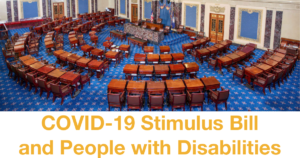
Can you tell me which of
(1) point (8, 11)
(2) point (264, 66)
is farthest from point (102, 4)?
(2) point (264, 66)

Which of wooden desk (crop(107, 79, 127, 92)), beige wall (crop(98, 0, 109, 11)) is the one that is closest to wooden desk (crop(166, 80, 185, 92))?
wooden desk (crop(107, 79, 127, 92))

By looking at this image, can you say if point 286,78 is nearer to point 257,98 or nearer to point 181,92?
point 257,98

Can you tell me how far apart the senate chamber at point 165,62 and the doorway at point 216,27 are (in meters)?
0.06

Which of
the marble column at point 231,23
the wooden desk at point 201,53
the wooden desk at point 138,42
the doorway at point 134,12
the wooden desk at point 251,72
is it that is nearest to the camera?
the wooden desk at point 251,72

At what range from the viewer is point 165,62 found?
11641 mm

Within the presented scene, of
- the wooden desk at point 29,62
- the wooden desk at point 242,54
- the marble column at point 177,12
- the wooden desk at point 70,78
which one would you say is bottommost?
the wooden desk at point 70,78

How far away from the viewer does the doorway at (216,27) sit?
1611cm

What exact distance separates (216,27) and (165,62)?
6.60 m

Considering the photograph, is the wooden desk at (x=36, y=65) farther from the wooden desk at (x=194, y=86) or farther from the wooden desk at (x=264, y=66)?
the wooden desk at (x=264, y=66)

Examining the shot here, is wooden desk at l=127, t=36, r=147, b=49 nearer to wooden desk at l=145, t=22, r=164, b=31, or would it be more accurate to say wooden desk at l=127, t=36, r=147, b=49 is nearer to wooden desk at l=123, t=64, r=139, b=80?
wooden desk at l=145, t=22, r=164, b=31

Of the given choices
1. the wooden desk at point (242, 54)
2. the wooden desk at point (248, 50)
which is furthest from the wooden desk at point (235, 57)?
the wooden desk at point (248, 50)

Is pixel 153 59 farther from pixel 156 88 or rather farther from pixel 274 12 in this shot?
pixel 274 12

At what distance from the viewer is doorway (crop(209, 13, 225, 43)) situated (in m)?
16.1

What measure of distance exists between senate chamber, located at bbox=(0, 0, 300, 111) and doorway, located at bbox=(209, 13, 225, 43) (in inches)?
2.6
